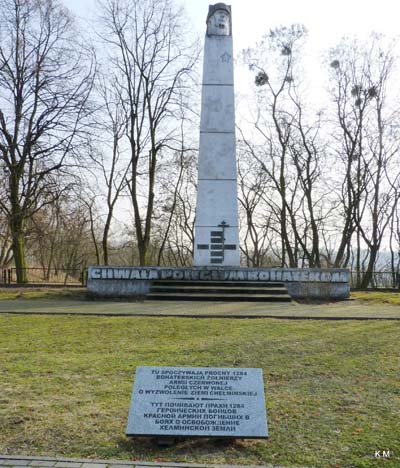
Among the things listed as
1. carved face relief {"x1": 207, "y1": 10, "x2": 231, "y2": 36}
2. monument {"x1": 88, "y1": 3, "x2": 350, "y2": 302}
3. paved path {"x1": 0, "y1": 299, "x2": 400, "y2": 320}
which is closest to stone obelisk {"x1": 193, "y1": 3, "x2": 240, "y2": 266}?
monument {"x1": 88, "y1": 3, "x2": 350, "y2": 302}

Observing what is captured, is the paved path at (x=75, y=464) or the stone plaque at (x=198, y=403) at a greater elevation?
the stone plaque at (x=198, y=403)

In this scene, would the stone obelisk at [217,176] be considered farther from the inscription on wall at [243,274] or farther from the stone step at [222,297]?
the stone step at [222,297]

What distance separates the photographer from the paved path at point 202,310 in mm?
9547

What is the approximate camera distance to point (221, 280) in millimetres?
14445

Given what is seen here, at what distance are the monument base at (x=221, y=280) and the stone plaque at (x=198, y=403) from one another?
969 centimetres

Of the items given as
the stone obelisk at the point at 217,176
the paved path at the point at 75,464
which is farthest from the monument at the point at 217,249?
the paved path at the point at 75,464

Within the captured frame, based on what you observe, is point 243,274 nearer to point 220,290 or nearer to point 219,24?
point 220,290

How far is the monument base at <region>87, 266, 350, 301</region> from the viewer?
1392 centimetres

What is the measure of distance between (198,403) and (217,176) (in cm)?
1243

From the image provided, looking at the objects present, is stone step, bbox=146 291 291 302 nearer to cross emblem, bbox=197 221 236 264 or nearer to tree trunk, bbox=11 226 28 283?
cross emblem, bbox=197 221 236 264

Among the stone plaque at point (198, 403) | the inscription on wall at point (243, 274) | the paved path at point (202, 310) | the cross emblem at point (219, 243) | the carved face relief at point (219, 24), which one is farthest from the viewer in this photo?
the carved face relief at point (219, 24)

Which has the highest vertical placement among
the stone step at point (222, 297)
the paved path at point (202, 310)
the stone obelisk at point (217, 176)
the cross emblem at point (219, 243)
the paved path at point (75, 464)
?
the stone obelisk at point (217, 176)

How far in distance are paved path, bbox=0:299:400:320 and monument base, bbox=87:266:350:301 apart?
1497 millimetres

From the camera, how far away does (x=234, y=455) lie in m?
3.43
